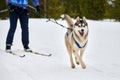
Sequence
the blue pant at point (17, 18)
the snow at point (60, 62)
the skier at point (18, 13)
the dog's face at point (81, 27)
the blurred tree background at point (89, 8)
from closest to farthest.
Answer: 1. the snow at point (60, 62)
2. the dog's face at point (81, 27)
3. the skier at point (18, 13)
4. the blue pant at point (17, 18)
5. the blurred tree background at point (89, 8)

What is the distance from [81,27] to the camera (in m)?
7.50

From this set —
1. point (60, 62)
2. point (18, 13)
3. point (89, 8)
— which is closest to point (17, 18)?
point (18, 13)

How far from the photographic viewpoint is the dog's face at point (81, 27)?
7484 millimetres

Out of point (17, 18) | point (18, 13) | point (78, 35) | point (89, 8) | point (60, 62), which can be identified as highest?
point (18, 13)

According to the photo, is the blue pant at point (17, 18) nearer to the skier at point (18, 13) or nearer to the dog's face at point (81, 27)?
the skier at point (18, 13)

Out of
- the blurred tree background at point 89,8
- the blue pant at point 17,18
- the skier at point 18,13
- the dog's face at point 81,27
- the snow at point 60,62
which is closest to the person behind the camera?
the snow at point 60,62

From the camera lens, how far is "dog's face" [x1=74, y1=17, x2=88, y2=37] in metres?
7.48

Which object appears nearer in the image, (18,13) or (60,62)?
(60,62)

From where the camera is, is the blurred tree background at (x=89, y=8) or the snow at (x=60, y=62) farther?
Answer: the blurred tree background at (x=89, y=8)

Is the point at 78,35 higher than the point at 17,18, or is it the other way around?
the point at 17,18

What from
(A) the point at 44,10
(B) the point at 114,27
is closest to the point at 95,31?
(B) the point at 114,27

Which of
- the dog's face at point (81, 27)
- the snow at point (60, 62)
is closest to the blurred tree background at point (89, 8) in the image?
the snow at point (60, 62)

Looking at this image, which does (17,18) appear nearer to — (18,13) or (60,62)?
(18,13)

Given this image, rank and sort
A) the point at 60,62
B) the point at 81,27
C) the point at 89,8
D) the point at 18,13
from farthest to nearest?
1. the point at 89,8
2. the point at 18,13
3. the point at 60,62
4. the point at 81,27
